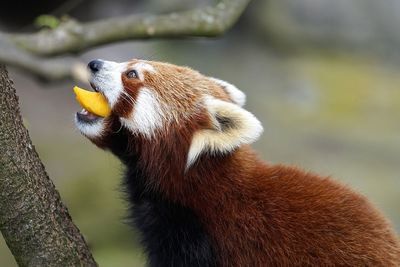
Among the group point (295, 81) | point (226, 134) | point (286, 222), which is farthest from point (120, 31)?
point (295, 81)

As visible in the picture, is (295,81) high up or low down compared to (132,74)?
up

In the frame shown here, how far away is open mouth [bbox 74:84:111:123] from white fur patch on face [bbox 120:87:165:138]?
8 centimetres

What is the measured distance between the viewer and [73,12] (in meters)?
7.83

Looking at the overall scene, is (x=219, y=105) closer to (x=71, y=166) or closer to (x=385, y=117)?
(x=71, y=166)

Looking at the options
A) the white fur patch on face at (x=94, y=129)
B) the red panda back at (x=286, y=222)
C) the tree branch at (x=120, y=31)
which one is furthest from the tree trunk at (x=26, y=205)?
the tree branch at (x=120, y=31)

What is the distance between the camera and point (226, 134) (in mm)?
2629

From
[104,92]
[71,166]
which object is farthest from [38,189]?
[71,166]

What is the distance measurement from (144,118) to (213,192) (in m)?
0.38

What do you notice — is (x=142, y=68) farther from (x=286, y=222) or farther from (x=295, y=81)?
(x=295, y=81)

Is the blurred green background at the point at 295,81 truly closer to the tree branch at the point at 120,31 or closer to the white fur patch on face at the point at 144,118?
the tree branch at the point at 120,31

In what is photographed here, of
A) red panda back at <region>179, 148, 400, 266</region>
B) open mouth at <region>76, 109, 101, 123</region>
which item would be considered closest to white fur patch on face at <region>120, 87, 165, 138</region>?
open mouth at <region>76, 109, 101, 123</region>

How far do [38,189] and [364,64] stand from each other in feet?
19.4

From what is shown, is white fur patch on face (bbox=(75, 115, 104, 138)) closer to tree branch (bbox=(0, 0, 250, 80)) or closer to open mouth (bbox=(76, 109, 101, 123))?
open mouth (bbox=(76, 109, 101, 123))

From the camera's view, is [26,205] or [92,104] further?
[92,104]
